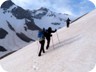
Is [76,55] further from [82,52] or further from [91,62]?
[91,62]

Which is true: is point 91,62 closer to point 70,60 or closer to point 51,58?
point 70,60

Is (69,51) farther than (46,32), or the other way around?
(46,32)

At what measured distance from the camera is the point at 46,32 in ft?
73.9

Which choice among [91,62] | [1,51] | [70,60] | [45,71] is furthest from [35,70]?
[1,51]

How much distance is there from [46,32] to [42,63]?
3.54 metres

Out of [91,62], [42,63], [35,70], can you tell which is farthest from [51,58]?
[91,62]

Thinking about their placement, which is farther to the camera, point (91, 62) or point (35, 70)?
point (35, 70)

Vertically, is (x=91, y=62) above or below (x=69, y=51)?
above

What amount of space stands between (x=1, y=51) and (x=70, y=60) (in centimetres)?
17714

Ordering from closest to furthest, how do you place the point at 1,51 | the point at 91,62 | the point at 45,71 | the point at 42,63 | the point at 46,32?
the point at 91,62 → the point at 45,71 → the point at 42,63 → the point at 46,32 → the point at 1,51

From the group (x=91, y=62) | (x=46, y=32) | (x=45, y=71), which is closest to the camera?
(x=91, y=62)

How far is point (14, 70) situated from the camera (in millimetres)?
20391

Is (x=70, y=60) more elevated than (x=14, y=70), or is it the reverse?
(x=70, y=60)

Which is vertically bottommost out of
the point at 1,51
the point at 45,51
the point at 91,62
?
the point at 1,51
